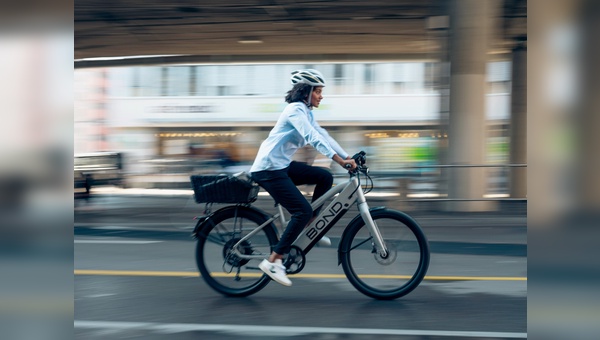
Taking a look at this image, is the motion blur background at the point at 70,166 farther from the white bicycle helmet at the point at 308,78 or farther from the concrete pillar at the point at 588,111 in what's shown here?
the white bicycle helmet at the point at 308,78

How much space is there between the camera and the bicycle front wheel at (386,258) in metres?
5.45

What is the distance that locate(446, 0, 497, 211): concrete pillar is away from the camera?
13.9m

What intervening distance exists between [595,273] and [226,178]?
3994mm

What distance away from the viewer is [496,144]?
14484 millimetres

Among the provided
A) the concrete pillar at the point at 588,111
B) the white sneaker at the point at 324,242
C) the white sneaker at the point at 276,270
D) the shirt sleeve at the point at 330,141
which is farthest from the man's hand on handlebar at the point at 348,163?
the concrete pillar at the point at 588,111

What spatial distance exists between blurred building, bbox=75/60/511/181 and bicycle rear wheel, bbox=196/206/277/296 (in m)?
15.4

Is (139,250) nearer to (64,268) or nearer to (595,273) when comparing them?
(64,268)

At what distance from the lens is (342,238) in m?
5.52

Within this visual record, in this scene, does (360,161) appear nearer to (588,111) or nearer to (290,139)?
(290,139)

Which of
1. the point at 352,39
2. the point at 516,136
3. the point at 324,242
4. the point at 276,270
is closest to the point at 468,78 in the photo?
the point at 516,136

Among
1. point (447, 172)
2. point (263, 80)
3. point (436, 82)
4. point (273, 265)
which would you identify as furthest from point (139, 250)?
point (263, 80)

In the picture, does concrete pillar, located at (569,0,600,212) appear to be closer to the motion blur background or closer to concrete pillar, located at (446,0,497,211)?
the motion blur background

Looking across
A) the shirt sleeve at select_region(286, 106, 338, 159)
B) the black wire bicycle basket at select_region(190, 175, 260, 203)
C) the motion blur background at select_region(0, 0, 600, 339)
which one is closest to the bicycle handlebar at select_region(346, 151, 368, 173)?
the shirt sleeve at select_region(286, 106, 338, 159)

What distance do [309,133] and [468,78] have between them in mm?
9453
